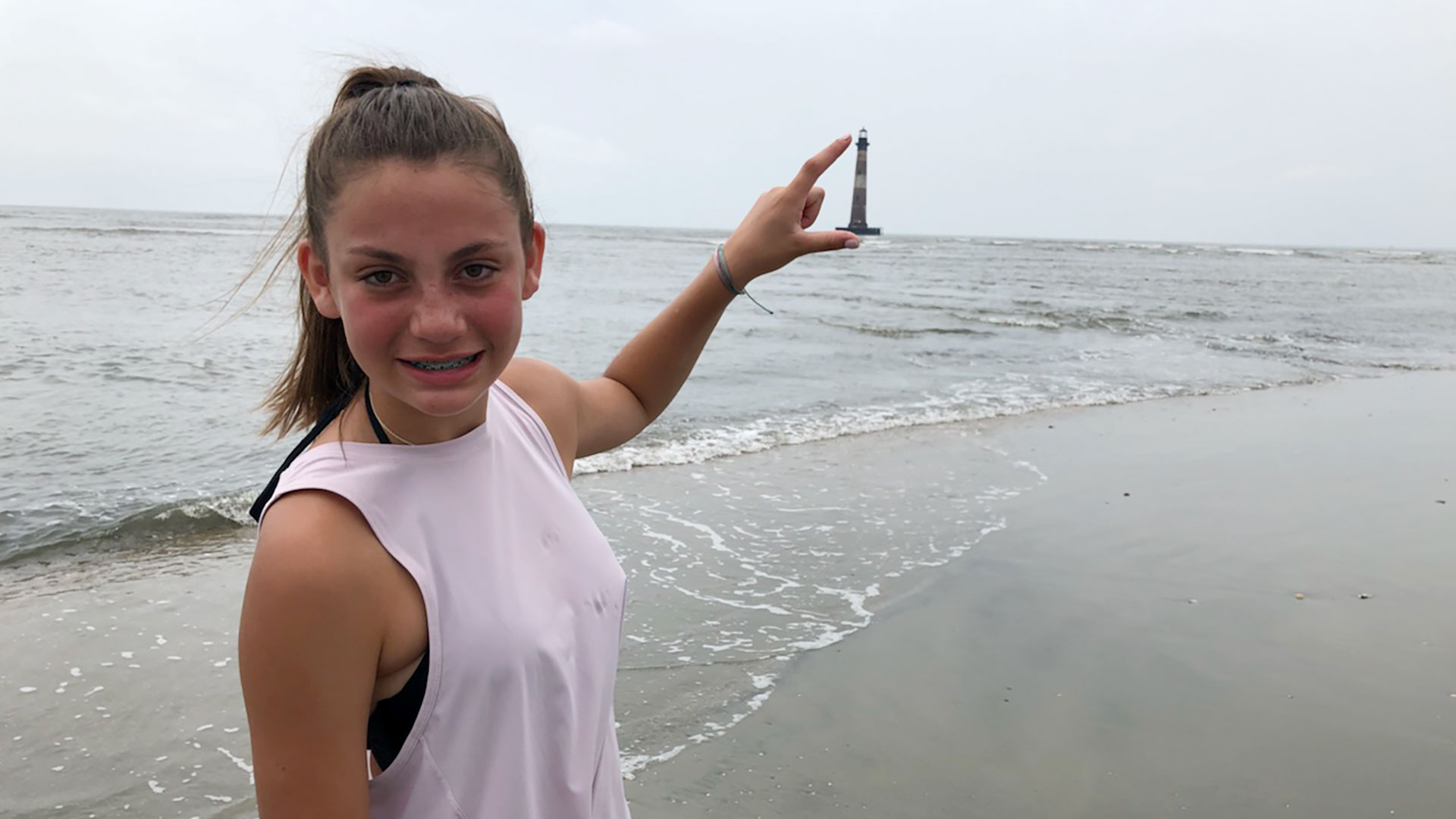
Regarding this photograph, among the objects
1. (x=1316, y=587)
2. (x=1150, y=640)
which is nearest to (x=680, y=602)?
(x=1150, y=640)

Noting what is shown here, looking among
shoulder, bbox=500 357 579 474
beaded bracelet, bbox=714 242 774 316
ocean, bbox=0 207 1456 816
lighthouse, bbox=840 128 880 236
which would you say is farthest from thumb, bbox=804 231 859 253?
lighthouse, bbox=840 128 880 236

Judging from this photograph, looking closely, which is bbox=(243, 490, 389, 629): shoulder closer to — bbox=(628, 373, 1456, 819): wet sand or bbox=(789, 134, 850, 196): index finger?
bbox=(789, 134, 850, 196): index finger

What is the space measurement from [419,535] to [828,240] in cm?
100

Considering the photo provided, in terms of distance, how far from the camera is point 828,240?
1.85 metres

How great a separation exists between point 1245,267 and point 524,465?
5645cm

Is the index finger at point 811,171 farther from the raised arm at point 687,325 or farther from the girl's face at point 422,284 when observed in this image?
the girl's face at point 422,284

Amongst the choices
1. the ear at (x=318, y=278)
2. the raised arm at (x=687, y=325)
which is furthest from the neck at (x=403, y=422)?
the raised arm at (x=687, y=325)

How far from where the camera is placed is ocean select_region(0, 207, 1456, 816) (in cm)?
419

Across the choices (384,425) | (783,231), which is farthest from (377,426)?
(783,231)

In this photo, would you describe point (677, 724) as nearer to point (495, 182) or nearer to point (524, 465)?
point (524, 465)

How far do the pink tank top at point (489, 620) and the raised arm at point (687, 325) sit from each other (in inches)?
15.6

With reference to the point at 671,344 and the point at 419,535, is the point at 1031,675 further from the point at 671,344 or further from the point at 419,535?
the point at 419,535

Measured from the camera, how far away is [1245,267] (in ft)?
166

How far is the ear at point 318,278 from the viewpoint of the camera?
1292 mm
